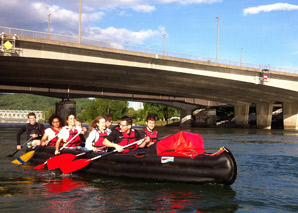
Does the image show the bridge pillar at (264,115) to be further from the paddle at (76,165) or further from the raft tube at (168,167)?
the raft tube at (168,167)

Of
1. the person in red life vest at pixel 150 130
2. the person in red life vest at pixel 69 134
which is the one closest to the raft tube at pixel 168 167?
the person in red life vest at pixel 150 130

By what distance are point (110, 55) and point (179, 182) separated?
2633 cm

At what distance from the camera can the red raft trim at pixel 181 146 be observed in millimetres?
8633

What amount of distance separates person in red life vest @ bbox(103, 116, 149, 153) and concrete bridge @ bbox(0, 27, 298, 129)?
21.7m

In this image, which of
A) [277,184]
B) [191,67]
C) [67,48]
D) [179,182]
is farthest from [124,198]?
[191,67]

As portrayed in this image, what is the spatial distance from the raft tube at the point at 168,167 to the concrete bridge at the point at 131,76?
2214cm

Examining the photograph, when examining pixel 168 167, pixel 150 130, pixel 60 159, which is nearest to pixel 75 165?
pixel 60 159

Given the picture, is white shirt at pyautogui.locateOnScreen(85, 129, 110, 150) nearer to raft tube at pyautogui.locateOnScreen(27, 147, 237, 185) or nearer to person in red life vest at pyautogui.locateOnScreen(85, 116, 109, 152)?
person in red life vest at pyautogui.locateOnScreen(85, 116, 109, 152)

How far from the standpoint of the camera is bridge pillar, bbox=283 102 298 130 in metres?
50.5

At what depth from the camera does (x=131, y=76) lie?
129 ft

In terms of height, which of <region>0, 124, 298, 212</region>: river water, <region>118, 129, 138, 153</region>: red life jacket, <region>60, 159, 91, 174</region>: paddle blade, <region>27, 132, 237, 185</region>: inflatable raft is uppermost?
<region>118, 129, 138, 153</region>: red life jacket

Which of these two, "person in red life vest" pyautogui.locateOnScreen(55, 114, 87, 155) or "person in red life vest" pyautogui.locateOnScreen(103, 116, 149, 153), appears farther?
"person in red life vest" pyautogui.locateOnScreen(55, 114, 87, 155)

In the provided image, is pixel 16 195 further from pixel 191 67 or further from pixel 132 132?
pixel 191 67

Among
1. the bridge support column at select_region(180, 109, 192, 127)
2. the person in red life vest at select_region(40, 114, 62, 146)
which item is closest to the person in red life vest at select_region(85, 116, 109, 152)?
the person in red life vest at select_region(40, 114, 62, 146)
